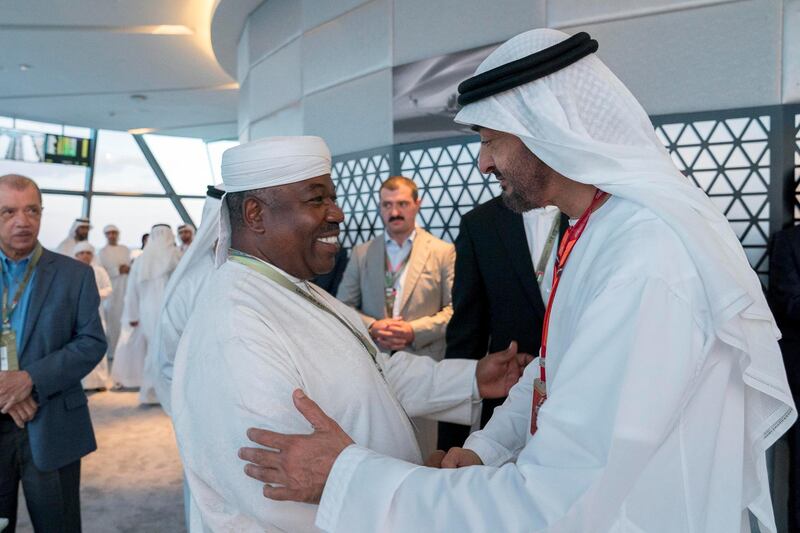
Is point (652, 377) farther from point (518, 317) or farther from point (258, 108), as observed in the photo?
point (258, 108)

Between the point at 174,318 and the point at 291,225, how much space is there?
1.34 m

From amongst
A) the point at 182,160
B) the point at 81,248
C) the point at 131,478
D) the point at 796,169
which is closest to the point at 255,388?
the point at 796,169

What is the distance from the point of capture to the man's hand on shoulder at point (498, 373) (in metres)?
1.90

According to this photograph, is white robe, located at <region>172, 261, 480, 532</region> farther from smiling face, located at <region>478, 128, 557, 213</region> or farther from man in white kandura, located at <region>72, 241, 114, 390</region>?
man in white kandura, located at <region>72, 241, 114, 390</region>

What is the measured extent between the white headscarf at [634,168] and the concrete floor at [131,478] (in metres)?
3.33

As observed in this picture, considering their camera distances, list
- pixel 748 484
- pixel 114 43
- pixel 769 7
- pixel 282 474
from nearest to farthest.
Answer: pixel 282 474
pixel 748 484
pixel 769 7
pixel 114 43

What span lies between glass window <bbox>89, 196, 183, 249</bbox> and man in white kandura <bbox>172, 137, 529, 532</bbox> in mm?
12868

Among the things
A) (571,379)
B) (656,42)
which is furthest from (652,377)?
(656,42)

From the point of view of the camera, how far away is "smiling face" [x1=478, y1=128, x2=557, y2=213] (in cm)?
136

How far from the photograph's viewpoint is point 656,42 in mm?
3299

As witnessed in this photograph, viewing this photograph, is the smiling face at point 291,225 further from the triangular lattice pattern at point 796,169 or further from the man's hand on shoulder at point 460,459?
the triangular lattice pattern at point 796,169

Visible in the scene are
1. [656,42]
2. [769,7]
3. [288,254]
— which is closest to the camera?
[288,254]

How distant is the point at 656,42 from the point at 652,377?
2836 mm

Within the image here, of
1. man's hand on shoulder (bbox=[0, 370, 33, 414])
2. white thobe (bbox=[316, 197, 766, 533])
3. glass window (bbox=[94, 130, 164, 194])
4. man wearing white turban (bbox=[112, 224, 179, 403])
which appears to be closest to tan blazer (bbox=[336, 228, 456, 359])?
man's hand on shoulder (bbox=[0, 370, 33, 414])
